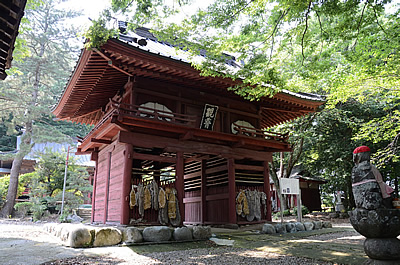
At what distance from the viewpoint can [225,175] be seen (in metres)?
11.6

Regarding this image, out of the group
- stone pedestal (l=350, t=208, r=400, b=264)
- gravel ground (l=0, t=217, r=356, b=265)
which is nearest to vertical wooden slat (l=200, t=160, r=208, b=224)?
gravel ground (l=0, t=217, r=356, b=265)

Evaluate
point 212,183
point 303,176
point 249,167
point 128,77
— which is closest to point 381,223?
point 249,167

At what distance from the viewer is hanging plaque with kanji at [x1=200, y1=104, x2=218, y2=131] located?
33.8 ft

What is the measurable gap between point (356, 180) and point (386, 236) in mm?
921

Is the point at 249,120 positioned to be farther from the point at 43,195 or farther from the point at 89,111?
the point at 43,195

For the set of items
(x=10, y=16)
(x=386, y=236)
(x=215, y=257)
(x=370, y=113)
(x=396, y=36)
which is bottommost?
(x=215, y=257)

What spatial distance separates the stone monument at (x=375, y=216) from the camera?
168 inches

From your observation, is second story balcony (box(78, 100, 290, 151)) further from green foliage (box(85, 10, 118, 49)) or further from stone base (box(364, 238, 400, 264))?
stone base (box(364, 238, 400, 264))

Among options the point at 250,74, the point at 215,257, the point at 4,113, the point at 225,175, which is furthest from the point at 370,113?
the point at 4,113

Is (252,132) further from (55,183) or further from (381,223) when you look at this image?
(55,183)

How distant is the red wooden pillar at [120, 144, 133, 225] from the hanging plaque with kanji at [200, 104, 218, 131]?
9.63ft

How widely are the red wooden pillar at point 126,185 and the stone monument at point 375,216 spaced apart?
6.02m

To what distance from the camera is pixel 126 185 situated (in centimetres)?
845

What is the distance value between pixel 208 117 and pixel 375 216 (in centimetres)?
674
